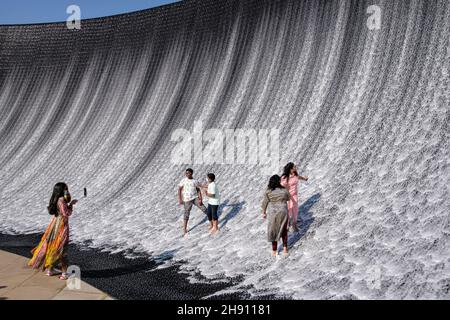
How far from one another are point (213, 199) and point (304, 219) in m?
1.48

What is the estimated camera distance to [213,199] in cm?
680

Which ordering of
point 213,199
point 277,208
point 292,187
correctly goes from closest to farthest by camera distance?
point 277,208 → point 292,187 → point 213,199

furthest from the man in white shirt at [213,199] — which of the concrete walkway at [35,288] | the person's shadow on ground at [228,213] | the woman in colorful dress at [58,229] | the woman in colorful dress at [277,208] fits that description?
the concrete walkway at [35,288]

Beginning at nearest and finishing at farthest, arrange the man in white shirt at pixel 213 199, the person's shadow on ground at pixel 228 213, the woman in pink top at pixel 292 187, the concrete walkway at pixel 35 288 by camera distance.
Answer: the concrete walkway at pixel 35 288
the woman in pink top at pixel 292 187
the man in white shirt at pixel 213 199
the person's shadow on ground at pixel 228 213

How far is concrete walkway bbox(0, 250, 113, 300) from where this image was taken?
4.57 meters

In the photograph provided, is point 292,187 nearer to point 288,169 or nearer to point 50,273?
point 288,169

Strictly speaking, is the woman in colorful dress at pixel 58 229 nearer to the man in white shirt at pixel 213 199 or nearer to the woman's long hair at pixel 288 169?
the man in white shirt at pixel 213 199

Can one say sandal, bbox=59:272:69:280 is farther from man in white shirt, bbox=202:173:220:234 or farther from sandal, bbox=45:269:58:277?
man in white shirt, bbox=202:173:220:234

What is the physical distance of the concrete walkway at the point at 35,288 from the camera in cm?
457

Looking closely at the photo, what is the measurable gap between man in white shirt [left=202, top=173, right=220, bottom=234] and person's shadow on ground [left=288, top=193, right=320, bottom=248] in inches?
53.6

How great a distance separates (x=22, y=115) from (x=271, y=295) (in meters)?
16.4

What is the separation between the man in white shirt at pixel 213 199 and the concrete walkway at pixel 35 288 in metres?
2.44

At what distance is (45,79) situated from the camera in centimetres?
1908

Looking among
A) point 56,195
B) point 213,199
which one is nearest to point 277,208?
point 213,199
